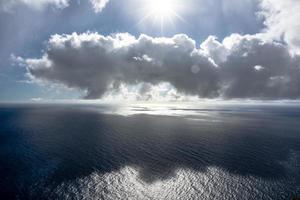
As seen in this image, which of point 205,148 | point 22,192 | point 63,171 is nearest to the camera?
point 22,192

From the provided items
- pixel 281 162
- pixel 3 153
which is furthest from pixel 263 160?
pixel 3 153

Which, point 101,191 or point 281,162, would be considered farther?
point 281,162

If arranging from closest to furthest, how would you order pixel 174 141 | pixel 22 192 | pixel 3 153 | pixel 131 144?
pixel 22 192 < pixel 3 153 < pixel 131 144 < pixel 174 141

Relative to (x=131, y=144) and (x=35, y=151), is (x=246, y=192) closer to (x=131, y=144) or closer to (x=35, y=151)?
(x=131, y=144)

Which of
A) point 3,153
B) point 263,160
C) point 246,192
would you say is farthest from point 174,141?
point 3,153

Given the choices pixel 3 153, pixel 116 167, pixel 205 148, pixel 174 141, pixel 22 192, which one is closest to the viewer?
pixel 22 192

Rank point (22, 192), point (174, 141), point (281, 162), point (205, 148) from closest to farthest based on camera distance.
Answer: point (22, 192) → point (281, 162) → point (205, 148) → point (174, 141)

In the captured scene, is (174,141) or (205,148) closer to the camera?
(205,148)

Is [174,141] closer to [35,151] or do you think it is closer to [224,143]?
[224,143]
